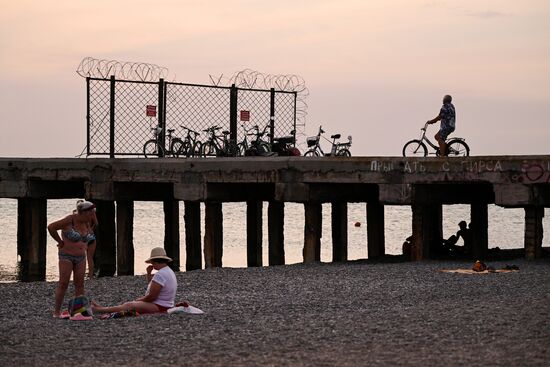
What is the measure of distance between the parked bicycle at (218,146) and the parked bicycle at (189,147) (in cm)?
16

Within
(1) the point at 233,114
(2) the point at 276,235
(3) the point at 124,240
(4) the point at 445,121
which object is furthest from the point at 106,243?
(4) the point at 445,121

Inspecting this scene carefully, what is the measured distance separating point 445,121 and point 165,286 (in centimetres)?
1241

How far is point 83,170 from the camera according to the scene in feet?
99.2

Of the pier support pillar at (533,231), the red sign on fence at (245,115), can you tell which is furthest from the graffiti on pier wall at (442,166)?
the red sign on fence at (245,115)

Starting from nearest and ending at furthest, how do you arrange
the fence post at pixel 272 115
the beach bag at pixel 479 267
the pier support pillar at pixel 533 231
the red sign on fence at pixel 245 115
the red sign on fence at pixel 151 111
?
the beach bag at pixel 479 267
the pier support pillar at pixel 533 231
the red sign on fence at pixel 151 111
the red sign on fence at pixel 245 115
the fence post at pixel 272 115

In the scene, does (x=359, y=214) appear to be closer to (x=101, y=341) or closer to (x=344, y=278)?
(x=344, y=278)

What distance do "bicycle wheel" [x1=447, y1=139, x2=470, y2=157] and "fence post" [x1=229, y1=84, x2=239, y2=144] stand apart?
7828 mm

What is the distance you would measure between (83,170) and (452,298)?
588 inches

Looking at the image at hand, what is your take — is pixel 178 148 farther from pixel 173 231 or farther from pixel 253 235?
pixel 253 235

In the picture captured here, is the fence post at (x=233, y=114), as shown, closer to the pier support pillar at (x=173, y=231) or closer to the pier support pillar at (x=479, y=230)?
the pier support pillar at (x=173, y=231)

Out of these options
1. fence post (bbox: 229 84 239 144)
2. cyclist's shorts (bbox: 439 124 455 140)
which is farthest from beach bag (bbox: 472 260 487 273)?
fence post (bbox: 229 84 239 144)

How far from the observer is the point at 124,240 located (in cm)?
3038

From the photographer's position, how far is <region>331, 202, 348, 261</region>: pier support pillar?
31.8 m

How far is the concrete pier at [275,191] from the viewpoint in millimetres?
23547
